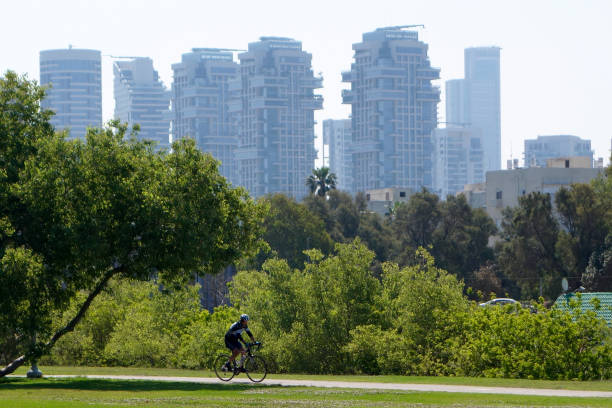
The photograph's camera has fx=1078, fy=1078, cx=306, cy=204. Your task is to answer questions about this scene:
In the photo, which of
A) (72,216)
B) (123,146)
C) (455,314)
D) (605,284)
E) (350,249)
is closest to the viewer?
(72,216)

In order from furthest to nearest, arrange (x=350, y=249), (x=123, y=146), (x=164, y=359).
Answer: (x=164, y=359) → (x=350, y=249) → (x=123, y=146)

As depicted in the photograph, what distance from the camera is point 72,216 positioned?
90.5 feet

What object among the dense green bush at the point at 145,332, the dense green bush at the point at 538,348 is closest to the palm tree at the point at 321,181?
the dense green bush at the point at 145,332

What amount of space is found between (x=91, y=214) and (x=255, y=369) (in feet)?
20.6

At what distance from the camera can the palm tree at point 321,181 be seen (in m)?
139

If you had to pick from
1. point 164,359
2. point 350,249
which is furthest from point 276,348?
point 164,359

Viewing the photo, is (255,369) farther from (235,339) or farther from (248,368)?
(235,339)

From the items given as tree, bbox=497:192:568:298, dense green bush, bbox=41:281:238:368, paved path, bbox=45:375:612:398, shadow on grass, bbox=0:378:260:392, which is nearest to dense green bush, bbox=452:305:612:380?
paved path, bbox=45:375:612:398

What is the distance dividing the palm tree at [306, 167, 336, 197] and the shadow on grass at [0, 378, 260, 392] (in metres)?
109

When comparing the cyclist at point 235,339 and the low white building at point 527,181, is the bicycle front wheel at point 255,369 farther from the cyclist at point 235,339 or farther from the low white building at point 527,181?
the low white building at point 527,181

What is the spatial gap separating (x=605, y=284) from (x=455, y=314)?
52806mm

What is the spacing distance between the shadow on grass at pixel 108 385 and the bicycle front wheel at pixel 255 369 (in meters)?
1.41

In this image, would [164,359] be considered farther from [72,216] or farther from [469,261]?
[469,261]

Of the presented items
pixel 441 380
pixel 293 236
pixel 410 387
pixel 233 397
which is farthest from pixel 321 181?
pixel 233 397
